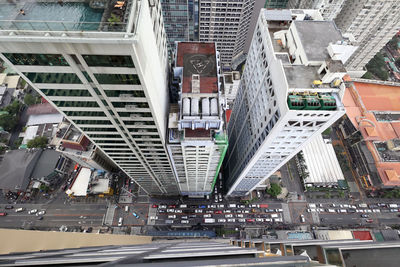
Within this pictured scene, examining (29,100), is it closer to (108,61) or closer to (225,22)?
(225,22)

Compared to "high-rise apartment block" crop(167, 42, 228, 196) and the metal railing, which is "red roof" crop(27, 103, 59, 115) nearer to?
"high-rise apartment block" crop(167, 42, 228, 196)

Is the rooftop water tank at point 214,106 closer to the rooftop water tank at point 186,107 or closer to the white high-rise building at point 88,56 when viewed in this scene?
the rooftop water tank at point 186,107

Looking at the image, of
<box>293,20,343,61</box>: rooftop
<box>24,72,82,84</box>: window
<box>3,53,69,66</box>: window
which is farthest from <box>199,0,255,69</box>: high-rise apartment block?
<box>3,53,69,66</box>: window

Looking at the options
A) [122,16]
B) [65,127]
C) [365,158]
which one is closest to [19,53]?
[122,16]

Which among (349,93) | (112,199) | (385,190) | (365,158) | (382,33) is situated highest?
(382,33)

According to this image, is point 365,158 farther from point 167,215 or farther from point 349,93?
point 167,215

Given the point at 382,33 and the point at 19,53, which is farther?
the point at 382,33

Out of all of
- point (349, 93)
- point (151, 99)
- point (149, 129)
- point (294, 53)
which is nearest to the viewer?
point (151, 99)

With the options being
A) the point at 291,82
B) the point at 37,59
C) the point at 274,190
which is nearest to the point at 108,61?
the point at 37,59
